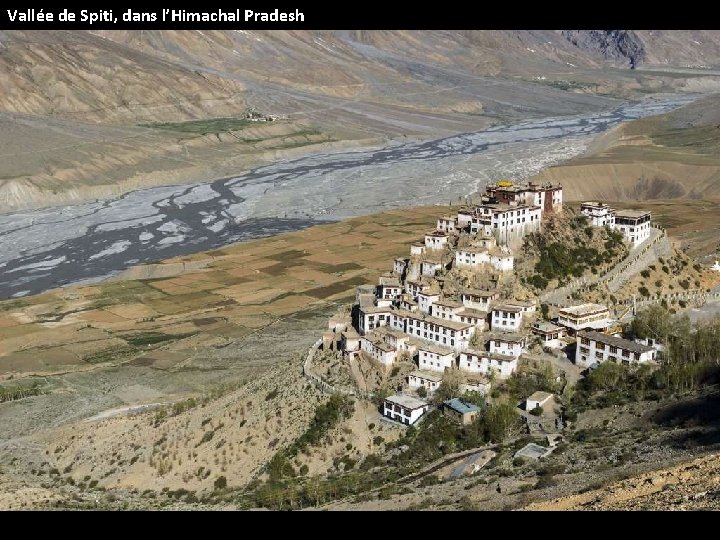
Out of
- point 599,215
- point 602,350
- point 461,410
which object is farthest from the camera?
point 599,215

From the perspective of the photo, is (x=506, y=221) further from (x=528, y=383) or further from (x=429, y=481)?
(x=429, y=481)

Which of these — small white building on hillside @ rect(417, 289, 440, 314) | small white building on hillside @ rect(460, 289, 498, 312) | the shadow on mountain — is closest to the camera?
the shadow on mountain

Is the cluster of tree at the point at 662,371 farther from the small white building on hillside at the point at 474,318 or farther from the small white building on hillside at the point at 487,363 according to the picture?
the small white building on hillside at the point at 474,318

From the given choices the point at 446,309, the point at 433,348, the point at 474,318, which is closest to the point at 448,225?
the point at 446,309

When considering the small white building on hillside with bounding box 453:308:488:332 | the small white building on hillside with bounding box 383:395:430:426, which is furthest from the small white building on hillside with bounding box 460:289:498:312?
the small white building on hillside with bounding box 383:395:430:426

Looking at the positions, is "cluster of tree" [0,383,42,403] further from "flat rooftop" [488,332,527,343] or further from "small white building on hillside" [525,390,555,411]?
"small white building on hillside" [525,390,555,411]

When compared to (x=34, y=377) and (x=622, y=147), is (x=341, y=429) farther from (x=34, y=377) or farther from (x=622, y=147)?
(x=622, y=147)

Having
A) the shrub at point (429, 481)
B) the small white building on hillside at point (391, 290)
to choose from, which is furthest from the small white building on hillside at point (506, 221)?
the shrub at point (429, 481)

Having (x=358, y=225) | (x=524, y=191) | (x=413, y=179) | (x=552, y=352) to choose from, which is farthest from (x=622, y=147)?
(x=552, y=352)
